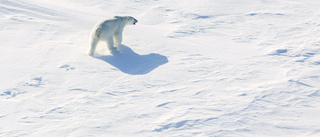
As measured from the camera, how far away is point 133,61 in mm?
7598

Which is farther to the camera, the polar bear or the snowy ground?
the polar bear

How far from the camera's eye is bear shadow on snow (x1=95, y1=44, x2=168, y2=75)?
7.30 meters

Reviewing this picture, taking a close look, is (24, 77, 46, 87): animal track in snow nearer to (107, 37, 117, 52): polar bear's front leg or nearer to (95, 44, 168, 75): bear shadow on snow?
(95, 44, 168, 75): bear shadow on snow

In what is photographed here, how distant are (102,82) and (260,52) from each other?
3.12 metres

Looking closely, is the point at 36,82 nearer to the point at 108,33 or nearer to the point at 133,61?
the point at 108,33

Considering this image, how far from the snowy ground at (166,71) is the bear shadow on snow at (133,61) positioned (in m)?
0.02

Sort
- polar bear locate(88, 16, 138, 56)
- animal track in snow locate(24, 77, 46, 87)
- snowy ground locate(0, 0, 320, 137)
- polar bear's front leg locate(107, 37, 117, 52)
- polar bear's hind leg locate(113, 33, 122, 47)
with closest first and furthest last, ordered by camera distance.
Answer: snowy ground locate(0, 0, 320, 137) < animal track in snow locate(24, 77, 46, 87) < polar bear locate(88, 16, 138, 56) < polar bear's front leg locate(107, 37, 117, 52) < polar bear's hind leg locate(113, 33, 122, 47)

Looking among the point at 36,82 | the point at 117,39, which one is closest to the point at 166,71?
the point at 117,39

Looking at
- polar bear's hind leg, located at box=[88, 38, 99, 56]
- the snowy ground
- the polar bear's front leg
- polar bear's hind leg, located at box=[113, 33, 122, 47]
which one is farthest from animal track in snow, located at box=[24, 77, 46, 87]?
polar bear's hind leg, located at box=[113, 33, 122, 47]

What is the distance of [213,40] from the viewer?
28.6 feet

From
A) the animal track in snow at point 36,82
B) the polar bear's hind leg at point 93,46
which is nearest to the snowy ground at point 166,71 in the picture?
the animal track in snow at point 36,82

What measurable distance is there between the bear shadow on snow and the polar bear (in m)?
0.17

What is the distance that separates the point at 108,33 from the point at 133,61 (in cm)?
70

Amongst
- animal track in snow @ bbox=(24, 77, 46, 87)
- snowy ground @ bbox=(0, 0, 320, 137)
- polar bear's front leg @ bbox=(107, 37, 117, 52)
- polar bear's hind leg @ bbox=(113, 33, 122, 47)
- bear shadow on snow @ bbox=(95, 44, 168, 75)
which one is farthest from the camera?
polar bear's hind leg @ bbox=(113, 33, 122, 47)
